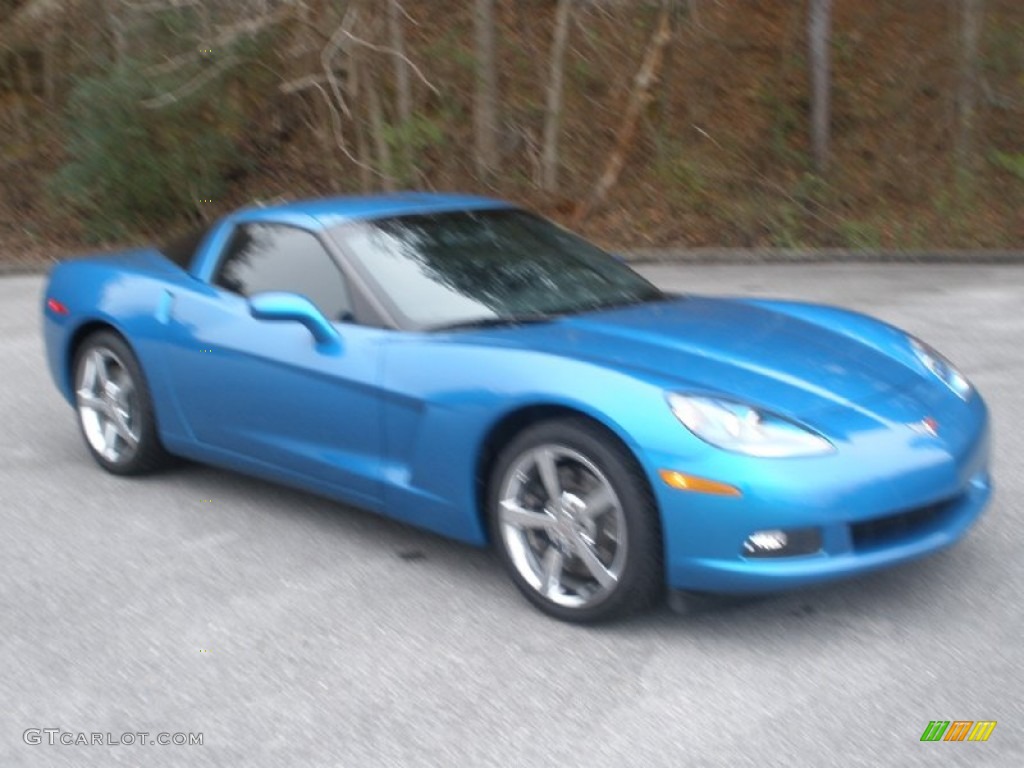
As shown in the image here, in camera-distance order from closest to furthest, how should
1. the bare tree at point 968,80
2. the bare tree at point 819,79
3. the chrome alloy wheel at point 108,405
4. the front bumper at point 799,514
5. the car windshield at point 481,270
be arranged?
1. the front bumper at point 799,514
2. the car windshield at point 481,270
3. the chrome alloy wheel at point 108,405
4. the bare tree at point 968,80
5. the bare tree at point 819,79

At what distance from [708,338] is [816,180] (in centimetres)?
1236

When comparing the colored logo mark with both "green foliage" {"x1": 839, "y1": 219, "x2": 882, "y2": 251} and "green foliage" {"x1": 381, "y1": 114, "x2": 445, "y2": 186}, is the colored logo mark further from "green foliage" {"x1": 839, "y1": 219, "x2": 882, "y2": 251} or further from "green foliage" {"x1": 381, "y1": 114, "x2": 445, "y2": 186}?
"green foliage" {"x1": 381, "y1": 114, "x2": 445, "y2": 186}

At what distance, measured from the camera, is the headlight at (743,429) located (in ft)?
14.6

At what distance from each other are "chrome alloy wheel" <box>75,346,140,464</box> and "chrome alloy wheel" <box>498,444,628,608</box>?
238 cm

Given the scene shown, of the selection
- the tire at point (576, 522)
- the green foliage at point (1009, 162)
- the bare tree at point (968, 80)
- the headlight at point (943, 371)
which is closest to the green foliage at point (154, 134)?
the bare tree at point (968, 80)

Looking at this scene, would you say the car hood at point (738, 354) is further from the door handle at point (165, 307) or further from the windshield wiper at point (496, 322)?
the door handle at point (165, 307)

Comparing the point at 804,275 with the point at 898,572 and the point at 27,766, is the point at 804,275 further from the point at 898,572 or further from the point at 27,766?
the point at 27,766

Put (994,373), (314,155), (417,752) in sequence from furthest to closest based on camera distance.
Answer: (314,155) → (994,373) → (417,752)

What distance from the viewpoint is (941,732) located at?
3.92 meters

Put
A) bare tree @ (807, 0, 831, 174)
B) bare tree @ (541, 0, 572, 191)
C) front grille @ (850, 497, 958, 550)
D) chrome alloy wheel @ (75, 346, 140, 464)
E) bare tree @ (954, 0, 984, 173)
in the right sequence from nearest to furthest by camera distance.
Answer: front grille @ (850, 497, 958, 550)
chrome alloy wheel @ (75, 346, 140, 464)
bare tree @ (954, 0, 984, 173)
bare tree @ (807, 0, 831, 174)
bare tree @ (541, 0, 572, 191)

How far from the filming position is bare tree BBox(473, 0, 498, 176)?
1788cm

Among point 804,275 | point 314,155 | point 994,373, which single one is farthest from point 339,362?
point 314,155

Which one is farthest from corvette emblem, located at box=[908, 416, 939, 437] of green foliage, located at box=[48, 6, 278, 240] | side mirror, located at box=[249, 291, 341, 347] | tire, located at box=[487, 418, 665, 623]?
green foliage, located at box=[48, 6, 278, 240]

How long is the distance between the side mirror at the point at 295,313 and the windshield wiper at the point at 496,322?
15.9 inches
